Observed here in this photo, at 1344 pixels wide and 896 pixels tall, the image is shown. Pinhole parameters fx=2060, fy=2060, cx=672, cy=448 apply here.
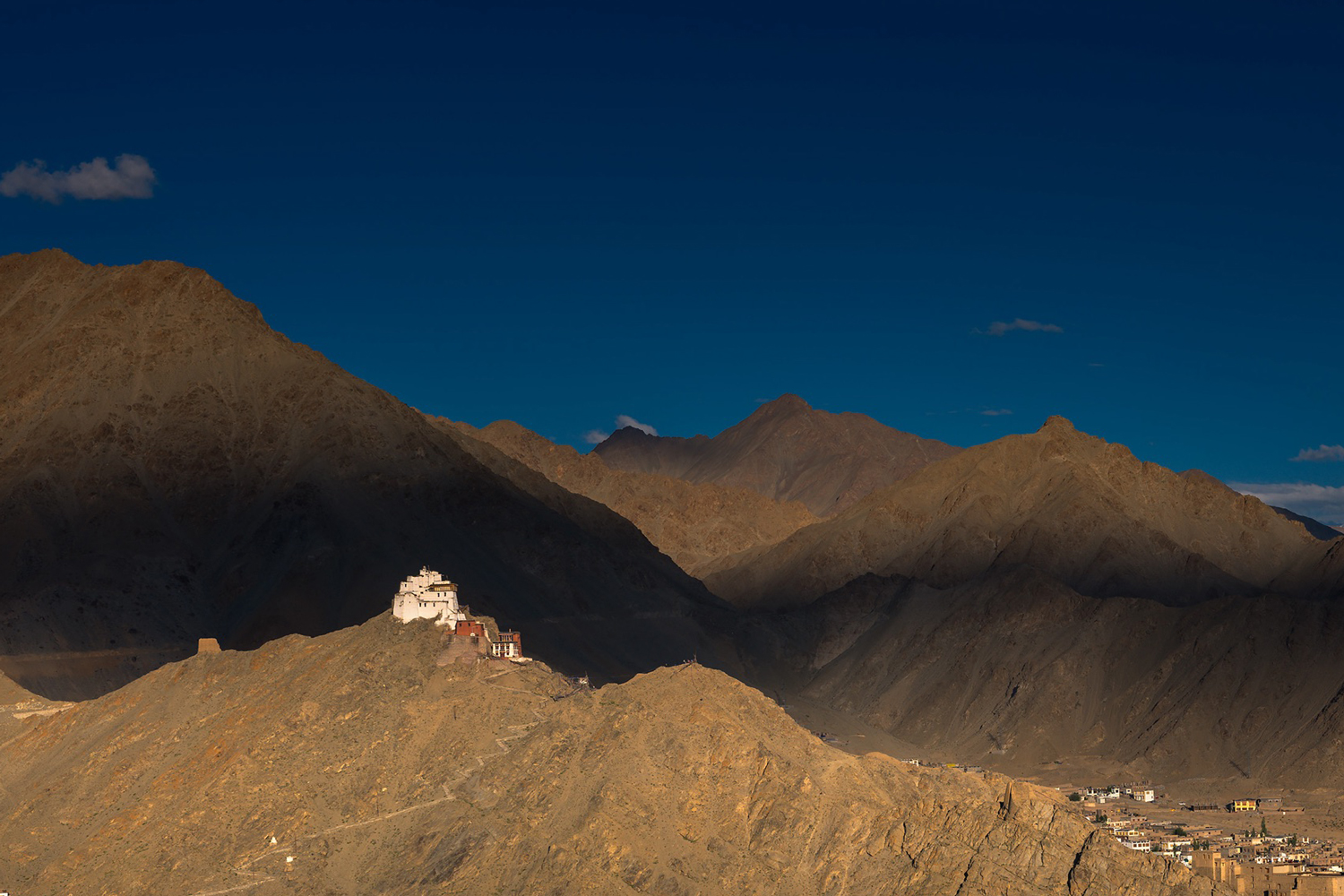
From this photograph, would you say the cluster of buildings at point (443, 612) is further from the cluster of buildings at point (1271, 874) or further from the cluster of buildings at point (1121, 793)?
the cluster of buildings at point (1121, 793)

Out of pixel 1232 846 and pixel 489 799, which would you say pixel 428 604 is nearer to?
pixel 489 799

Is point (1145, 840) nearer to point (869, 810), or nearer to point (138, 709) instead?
point (869, 810)

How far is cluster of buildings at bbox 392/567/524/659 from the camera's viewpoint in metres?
139

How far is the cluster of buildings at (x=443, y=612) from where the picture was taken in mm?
139288

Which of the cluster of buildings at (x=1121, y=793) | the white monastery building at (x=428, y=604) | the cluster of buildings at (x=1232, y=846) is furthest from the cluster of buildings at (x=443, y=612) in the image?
the cluster of buildings at (x=1121, y=793)

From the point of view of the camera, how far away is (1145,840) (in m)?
133

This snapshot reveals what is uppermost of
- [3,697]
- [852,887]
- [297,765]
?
[3,697]

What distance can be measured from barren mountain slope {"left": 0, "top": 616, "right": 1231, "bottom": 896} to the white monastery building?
9.95 ft

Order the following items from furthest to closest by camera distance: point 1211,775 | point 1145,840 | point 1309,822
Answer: point 1211,775, point 1309,822, point 1145,840

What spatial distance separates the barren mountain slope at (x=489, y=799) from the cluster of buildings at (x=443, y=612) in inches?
108

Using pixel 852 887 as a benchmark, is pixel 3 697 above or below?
above

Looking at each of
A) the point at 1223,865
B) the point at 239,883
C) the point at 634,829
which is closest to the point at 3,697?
the point at 239,883

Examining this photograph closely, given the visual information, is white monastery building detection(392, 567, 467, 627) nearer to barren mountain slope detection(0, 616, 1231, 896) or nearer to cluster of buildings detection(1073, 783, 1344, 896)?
barren mountain slope detection(0, 616, 1231, 896)

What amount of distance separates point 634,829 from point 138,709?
48.4 m
